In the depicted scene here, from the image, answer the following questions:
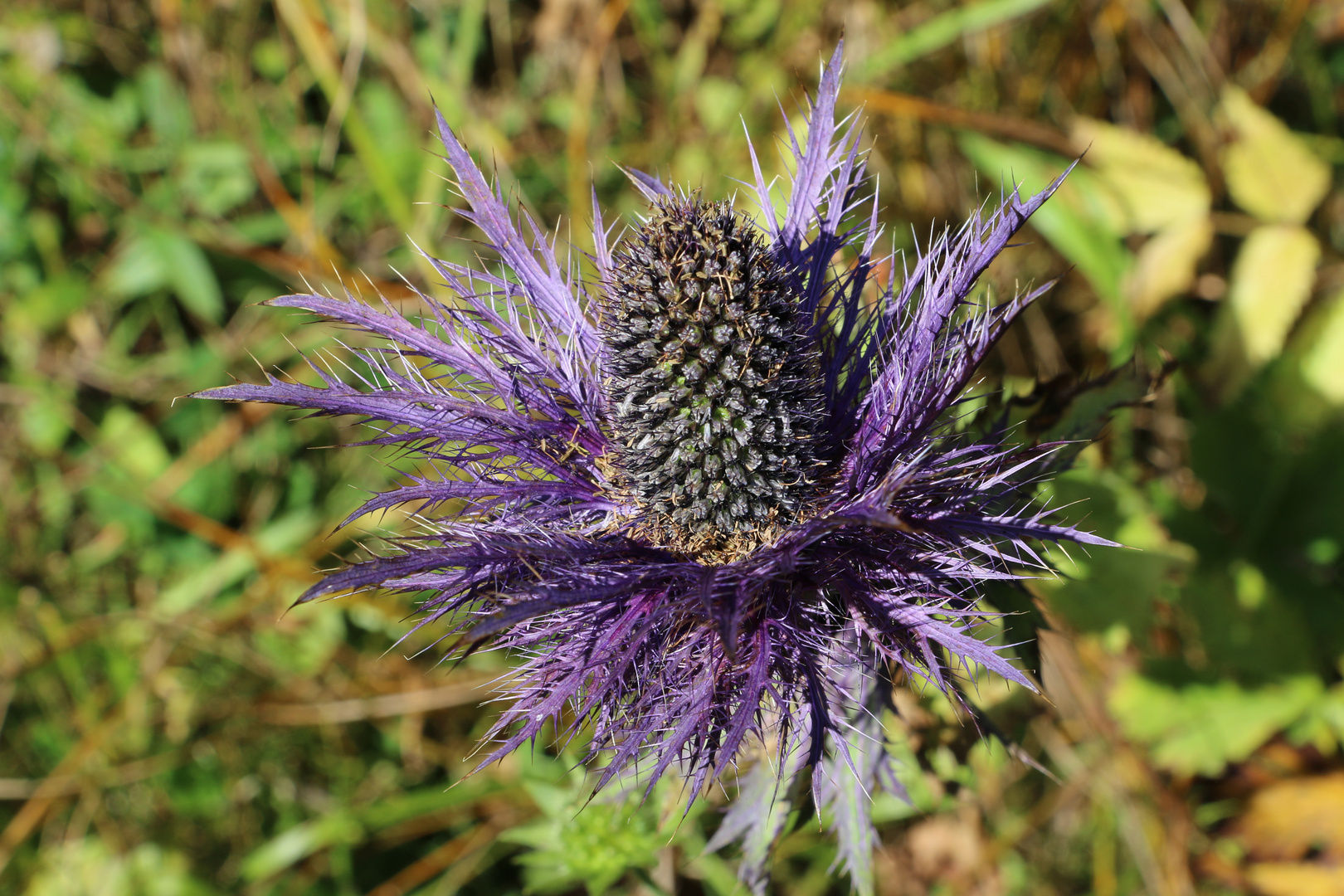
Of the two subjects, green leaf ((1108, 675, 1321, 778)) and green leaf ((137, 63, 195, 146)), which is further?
green leaf ((137, 63, 195, 146))

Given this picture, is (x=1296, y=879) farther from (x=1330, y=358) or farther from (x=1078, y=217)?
(x=1078, y=217)

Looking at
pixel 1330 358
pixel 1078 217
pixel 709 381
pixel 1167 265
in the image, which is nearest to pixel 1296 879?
pixel 1330 358

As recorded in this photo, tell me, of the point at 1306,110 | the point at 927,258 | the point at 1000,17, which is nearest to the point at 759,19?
the point at 1000,17

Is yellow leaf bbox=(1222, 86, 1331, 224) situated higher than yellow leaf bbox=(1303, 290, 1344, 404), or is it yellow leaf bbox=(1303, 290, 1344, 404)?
yellow leaf bbox=(1222, 86, 1331, 224)

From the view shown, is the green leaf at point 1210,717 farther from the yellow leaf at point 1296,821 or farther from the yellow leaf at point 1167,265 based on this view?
the yellow leaf at point 1167,265

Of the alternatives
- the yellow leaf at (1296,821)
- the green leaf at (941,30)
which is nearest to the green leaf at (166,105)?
the green leaf at (941,30)

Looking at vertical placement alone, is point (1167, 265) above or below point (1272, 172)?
below

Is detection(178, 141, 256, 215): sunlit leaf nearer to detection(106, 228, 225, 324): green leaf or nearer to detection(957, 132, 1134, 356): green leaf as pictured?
detection(106, 228, 225, 324): green leaf

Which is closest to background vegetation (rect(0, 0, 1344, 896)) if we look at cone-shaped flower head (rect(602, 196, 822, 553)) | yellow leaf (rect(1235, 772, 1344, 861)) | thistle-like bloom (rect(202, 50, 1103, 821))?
yellow leaf (rect(1235, 772, 1344, 861))
